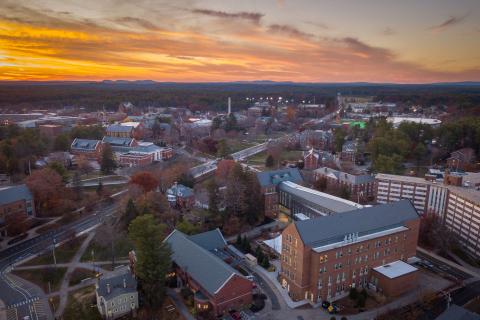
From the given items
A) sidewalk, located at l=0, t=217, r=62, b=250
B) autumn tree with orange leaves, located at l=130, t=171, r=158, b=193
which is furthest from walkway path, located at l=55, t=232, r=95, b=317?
autumn tree with orange leaves, located at l=130, t=171, r=158, b=193

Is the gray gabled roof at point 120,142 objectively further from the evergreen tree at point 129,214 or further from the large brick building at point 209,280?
the large brick building at point 209,280

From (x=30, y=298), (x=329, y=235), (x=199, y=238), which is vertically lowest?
(x=30, y=298)

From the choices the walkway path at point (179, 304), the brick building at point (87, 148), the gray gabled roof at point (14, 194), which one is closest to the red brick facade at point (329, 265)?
the walkway path at point (179, 304)

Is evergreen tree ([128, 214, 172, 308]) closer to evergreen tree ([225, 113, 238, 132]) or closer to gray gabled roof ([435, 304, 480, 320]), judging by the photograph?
gray gabled roof ([435, 304, 480, 320])

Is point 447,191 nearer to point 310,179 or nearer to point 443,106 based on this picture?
point 310,179

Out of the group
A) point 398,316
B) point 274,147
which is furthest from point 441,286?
point 274,147

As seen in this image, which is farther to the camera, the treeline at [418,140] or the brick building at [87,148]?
the brick building at [87,148]
